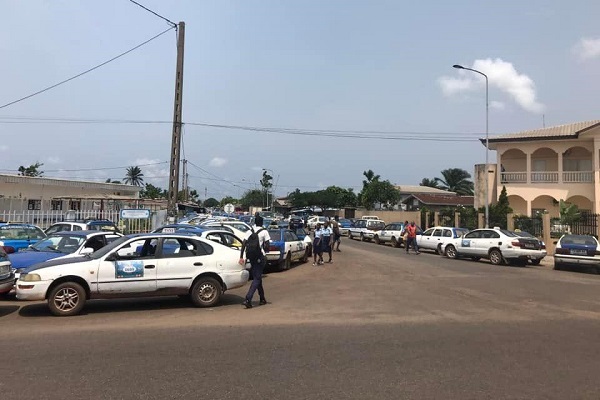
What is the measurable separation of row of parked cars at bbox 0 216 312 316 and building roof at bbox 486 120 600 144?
107 feet

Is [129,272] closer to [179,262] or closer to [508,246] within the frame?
[179,262]

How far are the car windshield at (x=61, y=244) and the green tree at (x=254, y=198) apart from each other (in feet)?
363

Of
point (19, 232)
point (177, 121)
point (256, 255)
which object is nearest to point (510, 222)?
point (177, 121)

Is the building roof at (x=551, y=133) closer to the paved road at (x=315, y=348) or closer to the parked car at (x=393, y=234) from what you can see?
the parked car at (x=393, y=234)

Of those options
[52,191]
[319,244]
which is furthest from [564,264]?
[52,191]

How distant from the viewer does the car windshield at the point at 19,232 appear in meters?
15.7

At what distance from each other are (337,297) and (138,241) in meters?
4.56

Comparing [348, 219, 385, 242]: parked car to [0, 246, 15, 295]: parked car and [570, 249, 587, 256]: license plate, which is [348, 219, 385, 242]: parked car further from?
[0, 246, 15, 295]: parked car

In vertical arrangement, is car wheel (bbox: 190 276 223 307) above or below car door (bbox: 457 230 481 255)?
below

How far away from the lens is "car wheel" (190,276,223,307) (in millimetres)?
10172

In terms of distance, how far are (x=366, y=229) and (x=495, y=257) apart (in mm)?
17055

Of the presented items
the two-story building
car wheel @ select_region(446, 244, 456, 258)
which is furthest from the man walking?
the two-story building

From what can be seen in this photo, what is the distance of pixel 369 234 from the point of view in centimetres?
3803

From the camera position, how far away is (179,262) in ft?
33.1
